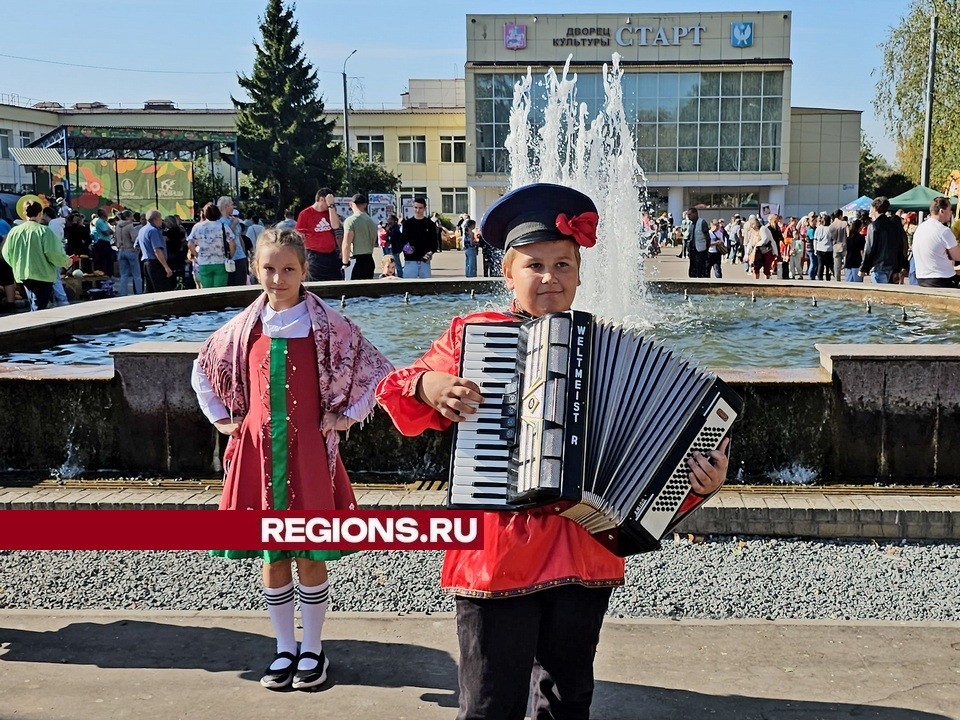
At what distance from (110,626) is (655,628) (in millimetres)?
2314

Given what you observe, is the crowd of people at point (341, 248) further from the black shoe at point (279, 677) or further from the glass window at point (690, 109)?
the glass window at point (690, 109)

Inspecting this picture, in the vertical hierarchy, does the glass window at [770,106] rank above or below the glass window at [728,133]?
above

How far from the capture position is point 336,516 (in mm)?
3672

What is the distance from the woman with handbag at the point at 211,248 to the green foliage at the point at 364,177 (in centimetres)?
5219

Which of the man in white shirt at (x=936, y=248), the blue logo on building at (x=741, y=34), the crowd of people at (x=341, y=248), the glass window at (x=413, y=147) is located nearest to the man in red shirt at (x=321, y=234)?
the crowd of people at (x=341, y=248)

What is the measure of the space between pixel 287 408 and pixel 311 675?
3.26 feet

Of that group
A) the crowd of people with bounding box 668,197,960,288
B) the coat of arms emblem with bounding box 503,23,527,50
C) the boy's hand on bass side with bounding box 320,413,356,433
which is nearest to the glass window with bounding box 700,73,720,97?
the coat of arms emblem with bounding box 503,23,527,50

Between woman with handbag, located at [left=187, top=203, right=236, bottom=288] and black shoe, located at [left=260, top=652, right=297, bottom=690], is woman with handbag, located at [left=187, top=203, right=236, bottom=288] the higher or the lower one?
the higher one

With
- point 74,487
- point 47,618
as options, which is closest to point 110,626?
point 47,618

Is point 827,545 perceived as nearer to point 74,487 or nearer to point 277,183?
point 74,487

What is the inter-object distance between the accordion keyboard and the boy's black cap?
1.02ft

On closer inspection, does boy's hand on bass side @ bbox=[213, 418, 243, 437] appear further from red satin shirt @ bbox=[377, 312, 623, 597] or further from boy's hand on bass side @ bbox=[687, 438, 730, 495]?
boy's hand on bass side @ bbox=[687, 438, 730, 495]

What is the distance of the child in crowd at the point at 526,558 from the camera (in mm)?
2775

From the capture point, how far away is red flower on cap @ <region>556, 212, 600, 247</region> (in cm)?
283
